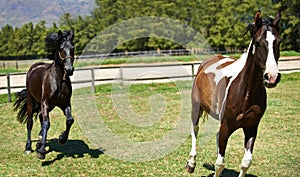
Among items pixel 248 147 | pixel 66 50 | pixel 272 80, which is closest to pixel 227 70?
pixel 248 147

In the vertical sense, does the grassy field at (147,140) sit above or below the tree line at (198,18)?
below

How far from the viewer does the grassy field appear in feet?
19.8

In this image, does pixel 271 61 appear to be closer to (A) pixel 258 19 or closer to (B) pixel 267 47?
(B) pixel 267 47

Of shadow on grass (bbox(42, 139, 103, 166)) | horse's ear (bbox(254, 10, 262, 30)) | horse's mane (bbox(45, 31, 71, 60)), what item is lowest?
shadow on grass (bbox(42, 139, 103, 166))

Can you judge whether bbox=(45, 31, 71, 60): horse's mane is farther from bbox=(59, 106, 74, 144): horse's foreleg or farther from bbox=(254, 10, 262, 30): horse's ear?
bbox=(254, 10, 262, 30): horse's ear

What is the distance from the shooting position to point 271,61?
384cm

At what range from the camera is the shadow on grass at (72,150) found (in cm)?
708

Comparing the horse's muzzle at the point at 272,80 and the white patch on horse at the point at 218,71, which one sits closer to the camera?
the horse's muzzle at the point at 272,80

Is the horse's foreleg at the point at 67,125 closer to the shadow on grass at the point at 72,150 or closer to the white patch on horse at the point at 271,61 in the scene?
the shadow on grass at the point at 72,150

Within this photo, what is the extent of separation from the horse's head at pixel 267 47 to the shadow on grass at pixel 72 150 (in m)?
4.00

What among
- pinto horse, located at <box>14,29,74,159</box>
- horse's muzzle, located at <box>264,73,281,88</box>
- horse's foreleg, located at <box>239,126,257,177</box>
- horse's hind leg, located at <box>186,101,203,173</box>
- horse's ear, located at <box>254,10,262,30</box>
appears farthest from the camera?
pinto horse, located at <box>14,29,74,159</box>

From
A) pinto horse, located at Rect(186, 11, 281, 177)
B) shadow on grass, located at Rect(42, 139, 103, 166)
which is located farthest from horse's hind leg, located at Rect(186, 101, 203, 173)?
shadow on grass, located at Rect(42, 139, 103, 166)

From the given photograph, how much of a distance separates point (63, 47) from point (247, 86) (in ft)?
11.1

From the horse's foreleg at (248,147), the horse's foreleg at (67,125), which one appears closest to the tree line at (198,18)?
the horse's foreleg at (67,125)
